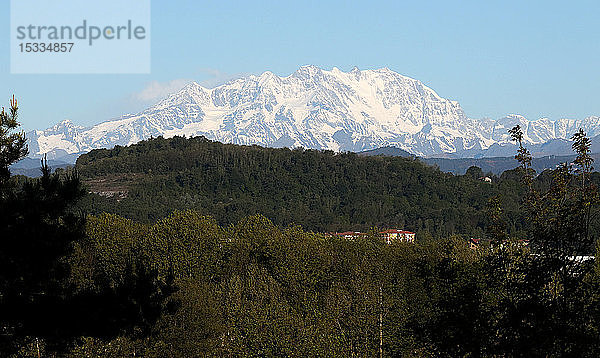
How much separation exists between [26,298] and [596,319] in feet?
45.9

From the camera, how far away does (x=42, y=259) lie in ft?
63.3

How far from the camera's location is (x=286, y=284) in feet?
170

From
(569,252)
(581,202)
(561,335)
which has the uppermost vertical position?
(581,202)

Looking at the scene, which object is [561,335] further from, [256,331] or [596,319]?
[256,331]

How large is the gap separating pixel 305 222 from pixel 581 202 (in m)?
167

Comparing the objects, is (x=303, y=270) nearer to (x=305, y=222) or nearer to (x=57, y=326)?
(x=57, y=326)

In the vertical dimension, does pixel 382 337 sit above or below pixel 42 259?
below

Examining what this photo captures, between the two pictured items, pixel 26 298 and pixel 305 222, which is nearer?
pixel 26 298

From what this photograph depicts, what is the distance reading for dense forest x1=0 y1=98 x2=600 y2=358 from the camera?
13625 millimetres

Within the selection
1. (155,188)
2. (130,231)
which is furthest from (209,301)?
(155,188)

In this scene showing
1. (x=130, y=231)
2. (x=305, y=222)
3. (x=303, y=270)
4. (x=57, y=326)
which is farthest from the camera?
(x=305, y=222)

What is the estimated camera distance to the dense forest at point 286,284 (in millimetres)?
13625

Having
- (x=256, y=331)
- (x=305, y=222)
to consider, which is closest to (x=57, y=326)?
(x=256, y=331)

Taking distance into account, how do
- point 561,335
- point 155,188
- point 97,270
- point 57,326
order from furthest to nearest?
point 155,188 → point 97,270 → point 57,326 → point 561,335
